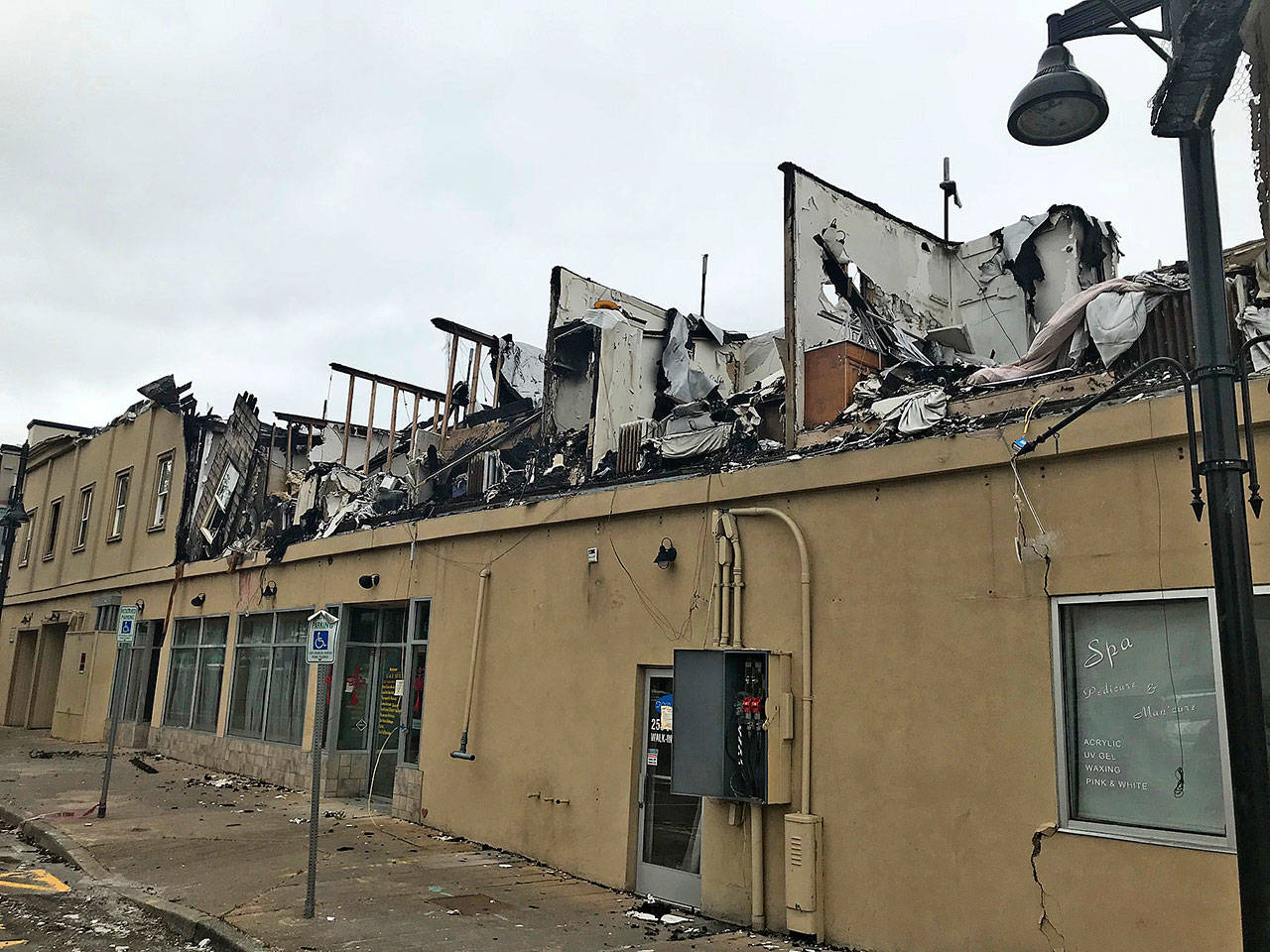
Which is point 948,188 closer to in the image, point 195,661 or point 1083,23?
point 1083,23

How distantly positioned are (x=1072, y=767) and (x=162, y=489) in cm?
2004

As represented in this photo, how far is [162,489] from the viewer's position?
21.5m

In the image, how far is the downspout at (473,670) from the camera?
11.0 metres

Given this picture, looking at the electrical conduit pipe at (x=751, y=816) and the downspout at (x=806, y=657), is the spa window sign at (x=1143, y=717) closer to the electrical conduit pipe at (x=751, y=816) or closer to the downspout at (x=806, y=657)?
the downspout at (x=806, y=657)

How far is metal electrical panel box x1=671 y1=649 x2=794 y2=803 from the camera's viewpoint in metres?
7.65

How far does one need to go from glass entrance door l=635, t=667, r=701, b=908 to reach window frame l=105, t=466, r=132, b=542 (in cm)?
1811

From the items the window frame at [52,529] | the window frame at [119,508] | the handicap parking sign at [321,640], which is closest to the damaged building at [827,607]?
the handicap parking sign at [321,640]

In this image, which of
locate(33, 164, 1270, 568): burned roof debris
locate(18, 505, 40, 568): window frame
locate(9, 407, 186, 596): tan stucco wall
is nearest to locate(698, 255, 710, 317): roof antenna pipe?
locate(33, 164, 1270, 568): burned roof debris

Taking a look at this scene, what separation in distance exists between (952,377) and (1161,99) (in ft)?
14.6

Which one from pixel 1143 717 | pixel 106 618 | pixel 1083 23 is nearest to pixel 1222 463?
pixel 1083 23

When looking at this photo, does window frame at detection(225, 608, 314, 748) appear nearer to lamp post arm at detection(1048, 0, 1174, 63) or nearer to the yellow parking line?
the yellow parking line

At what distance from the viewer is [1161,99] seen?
13.5 ft

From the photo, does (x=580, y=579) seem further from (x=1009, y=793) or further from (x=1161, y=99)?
(x=1161, y=99)

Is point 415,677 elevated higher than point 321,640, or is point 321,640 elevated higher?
point 321,640
